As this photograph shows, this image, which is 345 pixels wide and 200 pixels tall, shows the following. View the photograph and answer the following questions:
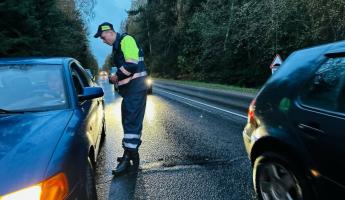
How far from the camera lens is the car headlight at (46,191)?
289 centimetres

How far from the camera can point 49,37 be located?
27031 mm

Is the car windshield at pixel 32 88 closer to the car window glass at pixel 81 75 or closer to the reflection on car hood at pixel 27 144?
the reflection on car hood at pixel 27 144

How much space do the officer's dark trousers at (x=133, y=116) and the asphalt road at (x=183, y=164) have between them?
406 mm

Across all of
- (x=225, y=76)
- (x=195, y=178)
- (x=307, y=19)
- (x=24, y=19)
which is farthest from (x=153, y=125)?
(x=225, y=76)

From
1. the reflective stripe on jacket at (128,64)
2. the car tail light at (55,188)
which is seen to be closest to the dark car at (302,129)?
the car tail light at (55,188)

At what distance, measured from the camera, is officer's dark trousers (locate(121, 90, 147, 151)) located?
6195 mm

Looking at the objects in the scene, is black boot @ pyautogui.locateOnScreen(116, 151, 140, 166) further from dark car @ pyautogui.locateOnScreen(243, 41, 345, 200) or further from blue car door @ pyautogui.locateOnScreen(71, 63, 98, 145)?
dark car @ pyautogui.locateOnScreen(243, 41, 345, 200)

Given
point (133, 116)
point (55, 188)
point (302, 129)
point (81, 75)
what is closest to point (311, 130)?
point (302, 129)

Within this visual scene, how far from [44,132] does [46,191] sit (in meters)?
0.83

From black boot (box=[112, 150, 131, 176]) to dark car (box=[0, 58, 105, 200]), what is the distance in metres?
1.00

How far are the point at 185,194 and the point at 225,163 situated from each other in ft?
5.08

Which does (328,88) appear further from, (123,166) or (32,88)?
(123,166)

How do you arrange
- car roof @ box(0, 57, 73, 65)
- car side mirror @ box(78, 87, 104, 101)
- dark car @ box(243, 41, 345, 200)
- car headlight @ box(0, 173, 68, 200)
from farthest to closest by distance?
car roof @ box(0, 57, 73, 65), car side mirror @ box(78, 87, 104, 101), dark car @ box(243, 41, 345, 200), car headlight @ box(0, 173, 68, 200)

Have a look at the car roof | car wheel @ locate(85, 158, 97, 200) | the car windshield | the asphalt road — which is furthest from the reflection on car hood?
the asphalt road
